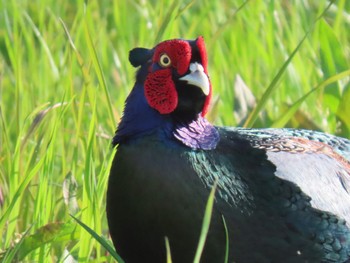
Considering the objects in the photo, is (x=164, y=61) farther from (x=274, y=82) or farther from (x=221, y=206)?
(x=274, y=82)

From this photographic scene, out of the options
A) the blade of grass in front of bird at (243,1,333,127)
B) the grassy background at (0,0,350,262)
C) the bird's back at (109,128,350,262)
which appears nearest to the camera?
the bird's back at (109,128,350,262)

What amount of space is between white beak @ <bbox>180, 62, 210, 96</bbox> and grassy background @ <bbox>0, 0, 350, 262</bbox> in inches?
15.1

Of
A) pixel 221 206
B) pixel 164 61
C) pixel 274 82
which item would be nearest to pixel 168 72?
pixel 164 61

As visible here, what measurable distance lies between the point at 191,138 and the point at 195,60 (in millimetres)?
204

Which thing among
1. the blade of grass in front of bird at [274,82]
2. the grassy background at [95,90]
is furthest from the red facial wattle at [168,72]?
the blade of grass in front of bird at [274,82]

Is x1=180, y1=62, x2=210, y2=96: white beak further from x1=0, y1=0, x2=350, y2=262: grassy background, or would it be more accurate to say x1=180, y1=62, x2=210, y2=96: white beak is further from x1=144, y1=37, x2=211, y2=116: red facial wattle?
x1=0, y1=0, x2=350, y2=262: grassy background

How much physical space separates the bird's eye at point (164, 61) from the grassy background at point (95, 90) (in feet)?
1.09

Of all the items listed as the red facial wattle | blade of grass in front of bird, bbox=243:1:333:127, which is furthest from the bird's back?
blade of grass in front of bird, bbox=243:1:333:127

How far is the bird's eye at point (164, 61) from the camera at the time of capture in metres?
3.11

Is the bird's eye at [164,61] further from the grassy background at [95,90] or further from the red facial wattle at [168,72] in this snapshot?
the grassy background at [95,90]

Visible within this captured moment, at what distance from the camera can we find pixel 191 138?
10.2 feet

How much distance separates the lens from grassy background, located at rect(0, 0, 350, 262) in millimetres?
3338

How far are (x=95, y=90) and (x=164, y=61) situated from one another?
506mm

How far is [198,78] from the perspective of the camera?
3033 mm
